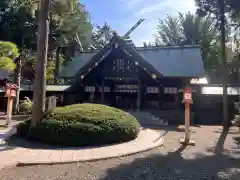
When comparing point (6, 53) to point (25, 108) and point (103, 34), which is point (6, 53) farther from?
point (103, 34)

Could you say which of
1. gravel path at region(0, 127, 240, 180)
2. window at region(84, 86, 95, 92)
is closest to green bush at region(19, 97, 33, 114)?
window at region(84, 86, 95, 92)

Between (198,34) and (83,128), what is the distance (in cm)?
3456

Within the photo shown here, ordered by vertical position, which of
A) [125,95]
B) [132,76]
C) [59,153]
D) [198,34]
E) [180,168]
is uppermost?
[198,34]

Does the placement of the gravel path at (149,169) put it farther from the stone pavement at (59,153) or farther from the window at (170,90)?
the window at (170,90)

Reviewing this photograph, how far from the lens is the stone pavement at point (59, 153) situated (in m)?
7.42

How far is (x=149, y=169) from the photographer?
23.5 ft

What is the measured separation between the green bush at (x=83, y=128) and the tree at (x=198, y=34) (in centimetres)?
2937

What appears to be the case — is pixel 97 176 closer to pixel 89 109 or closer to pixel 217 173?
pixel 217 173

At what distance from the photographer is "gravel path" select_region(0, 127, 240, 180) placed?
641 cm

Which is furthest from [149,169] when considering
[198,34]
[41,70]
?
[198,34]

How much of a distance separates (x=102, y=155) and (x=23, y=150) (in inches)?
101

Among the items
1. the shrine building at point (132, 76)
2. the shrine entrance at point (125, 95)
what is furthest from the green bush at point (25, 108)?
the shrine entrance at point (125, 95)

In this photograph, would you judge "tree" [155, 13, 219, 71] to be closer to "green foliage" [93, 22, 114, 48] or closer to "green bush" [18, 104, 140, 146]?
"green foliage" [93, 22, 114, 48]

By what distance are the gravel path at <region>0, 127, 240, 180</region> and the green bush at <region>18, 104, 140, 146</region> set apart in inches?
62.6
